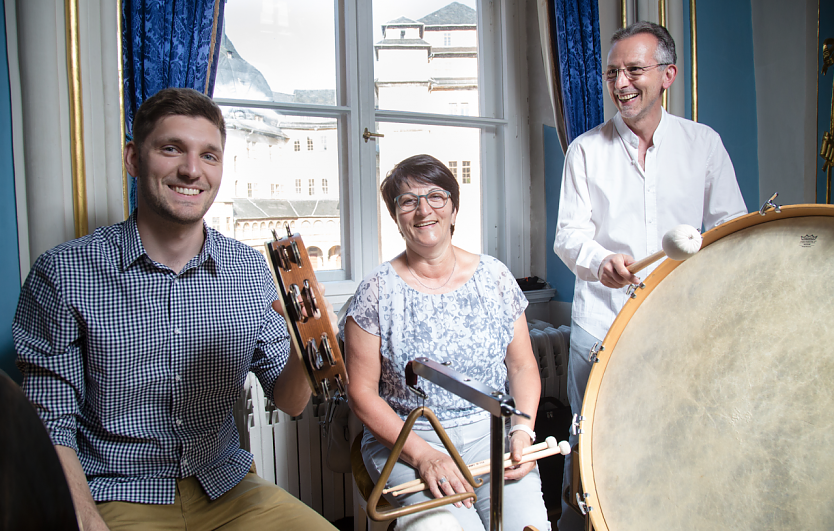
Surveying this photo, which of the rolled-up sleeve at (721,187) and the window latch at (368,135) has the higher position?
the window latch at (368,135)

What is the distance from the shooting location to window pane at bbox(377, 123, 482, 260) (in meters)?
2.50

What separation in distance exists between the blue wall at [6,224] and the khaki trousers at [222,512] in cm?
68

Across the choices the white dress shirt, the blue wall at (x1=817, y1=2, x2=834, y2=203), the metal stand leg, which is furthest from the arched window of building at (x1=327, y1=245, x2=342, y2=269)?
the blue wall at (x1=817, y1=2, x2=834, y2=203)

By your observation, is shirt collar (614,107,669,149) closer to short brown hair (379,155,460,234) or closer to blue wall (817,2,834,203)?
short brown hair (379,155,460,234)

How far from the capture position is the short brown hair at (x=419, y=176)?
54.7 inches

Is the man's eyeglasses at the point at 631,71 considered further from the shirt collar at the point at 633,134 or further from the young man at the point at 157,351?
the young man at the point at 157,351

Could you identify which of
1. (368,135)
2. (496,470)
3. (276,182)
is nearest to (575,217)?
(496,470)

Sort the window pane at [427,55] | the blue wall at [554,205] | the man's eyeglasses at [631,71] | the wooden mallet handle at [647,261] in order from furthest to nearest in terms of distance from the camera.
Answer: the blue wall at [554,205]
the window pane at [427,55]
the man's eyeglasses at [631,71]
the wooden mallet handle at [647,261]

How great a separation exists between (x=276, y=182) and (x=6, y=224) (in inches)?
42.5

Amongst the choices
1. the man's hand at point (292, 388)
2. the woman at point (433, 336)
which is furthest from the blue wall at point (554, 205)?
the man's hand at point (292, 388)

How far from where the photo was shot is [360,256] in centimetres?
239

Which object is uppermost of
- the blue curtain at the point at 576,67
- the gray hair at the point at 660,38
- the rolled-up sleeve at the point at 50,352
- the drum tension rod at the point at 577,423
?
the blue curtain at the point at 576,67

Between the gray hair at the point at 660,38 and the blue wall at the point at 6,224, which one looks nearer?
the blue wall at the point at 6,224

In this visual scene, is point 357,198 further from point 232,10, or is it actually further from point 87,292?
point 87,292
